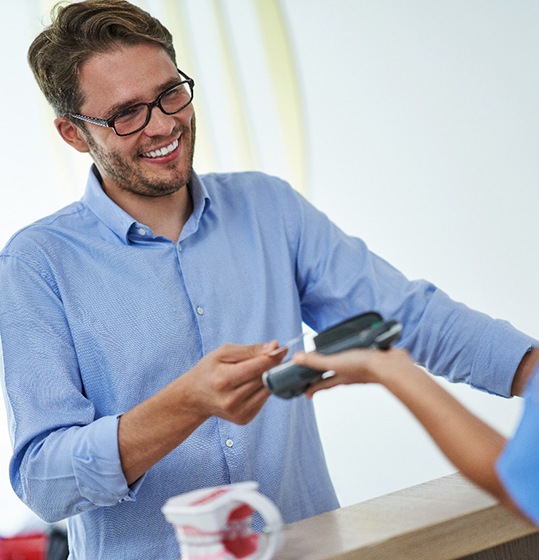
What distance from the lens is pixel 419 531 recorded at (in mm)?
1494

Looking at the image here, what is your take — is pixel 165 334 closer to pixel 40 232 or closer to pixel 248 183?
pixel 40 232

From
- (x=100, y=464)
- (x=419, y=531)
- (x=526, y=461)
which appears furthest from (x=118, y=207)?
(x=526, y=461)

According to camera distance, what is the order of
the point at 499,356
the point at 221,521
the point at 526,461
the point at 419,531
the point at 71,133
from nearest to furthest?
the point at 526,461, the point at 221,521, the point at 419,531, the point at 499,356, the point at 71,133

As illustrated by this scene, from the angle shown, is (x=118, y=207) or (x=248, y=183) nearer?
(x=118, y=207)

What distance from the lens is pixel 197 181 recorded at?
2.14 meters

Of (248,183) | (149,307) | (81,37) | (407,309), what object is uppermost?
(81,37)

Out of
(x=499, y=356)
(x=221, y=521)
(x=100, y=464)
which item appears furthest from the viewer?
(x=499, y=356)

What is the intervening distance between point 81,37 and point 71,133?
22 centimetres

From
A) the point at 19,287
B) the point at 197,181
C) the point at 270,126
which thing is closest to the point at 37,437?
the point at 19,287

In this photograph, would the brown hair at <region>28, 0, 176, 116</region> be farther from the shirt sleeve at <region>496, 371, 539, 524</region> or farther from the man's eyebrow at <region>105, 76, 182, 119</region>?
the shirt sleeve at <region>496, 371, 539, 524</region>

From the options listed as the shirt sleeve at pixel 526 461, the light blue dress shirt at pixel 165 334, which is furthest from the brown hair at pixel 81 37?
the shirt sleeve at pixel 526 461

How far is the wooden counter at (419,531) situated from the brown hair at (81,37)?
3.37 ft

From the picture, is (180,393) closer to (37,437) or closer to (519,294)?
(37,437)

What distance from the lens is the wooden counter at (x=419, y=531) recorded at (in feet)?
4.80
